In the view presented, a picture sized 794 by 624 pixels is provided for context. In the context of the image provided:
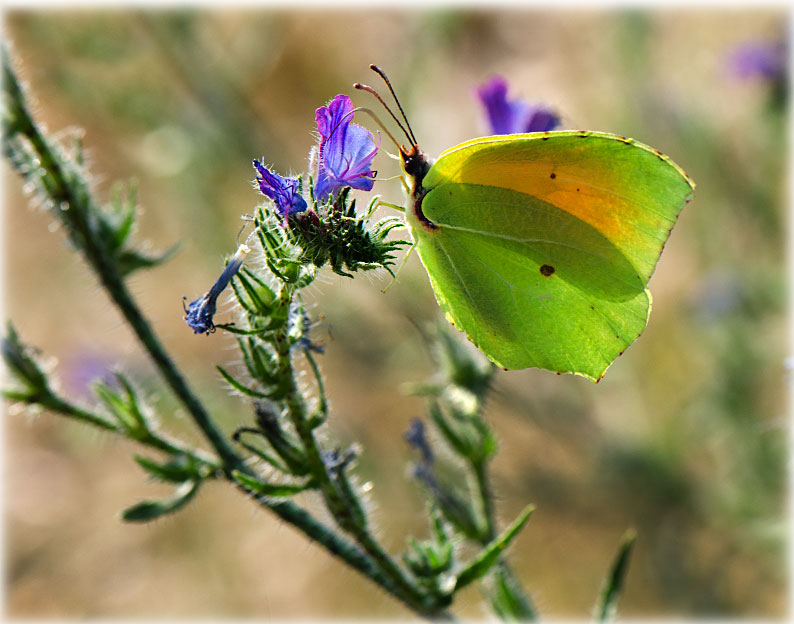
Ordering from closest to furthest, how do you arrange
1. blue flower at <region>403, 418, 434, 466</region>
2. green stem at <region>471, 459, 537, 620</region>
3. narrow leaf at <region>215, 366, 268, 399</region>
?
1. narrow leaf at <region>215, 366, 268, 399</region>
2. blue flower at <region>403, 418, 434, 466</region>
3. green stem at <region>471, 459, 537, 620</region>

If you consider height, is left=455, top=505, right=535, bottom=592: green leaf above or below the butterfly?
below

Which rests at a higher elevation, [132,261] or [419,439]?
[132,261]

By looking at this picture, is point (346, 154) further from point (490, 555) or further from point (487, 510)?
point (487, 510)

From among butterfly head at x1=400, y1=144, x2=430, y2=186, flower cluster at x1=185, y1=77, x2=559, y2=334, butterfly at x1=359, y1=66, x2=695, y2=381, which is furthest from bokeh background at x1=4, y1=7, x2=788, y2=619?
flower cluster at x1=185, y1=77, x2=559, y2=334

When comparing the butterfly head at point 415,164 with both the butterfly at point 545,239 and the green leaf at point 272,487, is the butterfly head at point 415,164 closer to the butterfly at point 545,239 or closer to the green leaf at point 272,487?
the butterfly at point 545,239

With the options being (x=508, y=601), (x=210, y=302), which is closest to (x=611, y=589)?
(x=508, y=601)

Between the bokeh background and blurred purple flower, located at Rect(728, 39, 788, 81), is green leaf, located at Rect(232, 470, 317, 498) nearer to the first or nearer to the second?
the bokeh background
